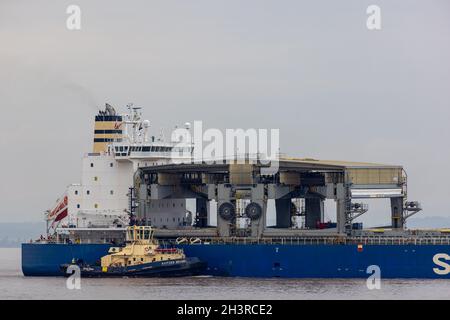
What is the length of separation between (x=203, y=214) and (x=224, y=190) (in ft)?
18.6

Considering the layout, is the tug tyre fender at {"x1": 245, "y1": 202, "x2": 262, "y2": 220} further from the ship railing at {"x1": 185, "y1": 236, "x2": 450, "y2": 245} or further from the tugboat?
the tugboat

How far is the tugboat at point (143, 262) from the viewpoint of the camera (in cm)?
6869

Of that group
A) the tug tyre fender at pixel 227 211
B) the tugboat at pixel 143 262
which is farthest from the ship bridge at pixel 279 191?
the tugboat at pixel 143 262

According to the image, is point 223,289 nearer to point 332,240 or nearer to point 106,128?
point 332,240

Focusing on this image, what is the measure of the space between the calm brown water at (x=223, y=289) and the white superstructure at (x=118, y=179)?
6205 millimetres

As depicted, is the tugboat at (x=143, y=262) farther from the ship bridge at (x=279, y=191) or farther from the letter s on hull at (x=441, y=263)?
the letter s on hull at (x=441, y=263)

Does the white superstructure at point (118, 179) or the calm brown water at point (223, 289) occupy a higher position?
the white superstructure at point (118, 179)

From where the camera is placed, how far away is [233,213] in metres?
72.0

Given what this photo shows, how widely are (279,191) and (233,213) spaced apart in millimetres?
2754

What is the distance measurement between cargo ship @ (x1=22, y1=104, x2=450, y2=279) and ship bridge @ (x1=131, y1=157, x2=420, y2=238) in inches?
→ 2.2

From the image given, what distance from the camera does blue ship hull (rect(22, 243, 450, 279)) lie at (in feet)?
221
